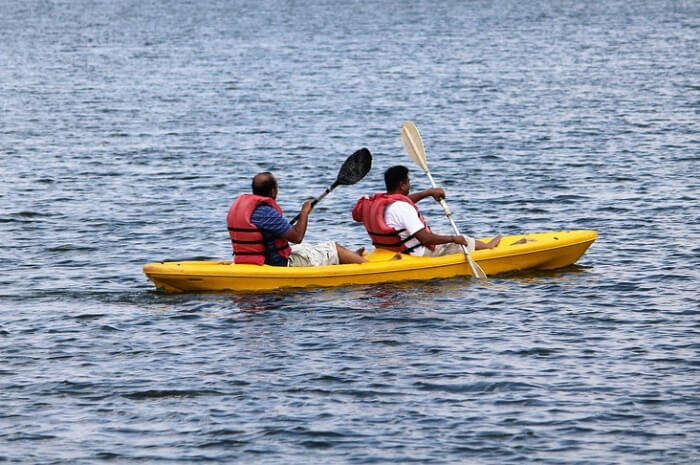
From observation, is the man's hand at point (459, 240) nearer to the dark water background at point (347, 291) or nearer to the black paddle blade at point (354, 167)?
the dark water background at point (347, 291)

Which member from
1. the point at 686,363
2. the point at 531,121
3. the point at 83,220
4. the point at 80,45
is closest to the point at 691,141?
the point at 531,121

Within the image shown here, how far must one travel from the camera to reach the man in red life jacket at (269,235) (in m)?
12.4

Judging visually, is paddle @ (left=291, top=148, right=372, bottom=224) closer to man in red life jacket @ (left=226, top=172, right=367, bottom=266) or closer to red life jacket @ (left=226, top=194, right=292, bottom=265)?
man in red life jacket @ (left=226, top=172, right=367, bottom=266)

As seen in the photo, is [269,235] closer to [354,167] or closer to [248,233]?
[248,233]

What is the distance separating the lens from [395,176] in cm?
1291

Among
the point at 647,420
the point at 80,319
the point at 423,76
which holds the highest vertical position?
the point at 423,76

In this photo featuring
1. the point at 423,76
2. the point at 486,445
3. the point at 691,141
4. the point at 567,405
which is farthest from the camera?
→ the point at 423,76

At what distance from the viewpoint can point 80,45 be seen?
171 ft

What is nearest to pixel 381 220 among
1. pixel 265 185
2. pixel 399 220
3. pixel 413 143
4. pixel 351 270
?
pixel 399 220

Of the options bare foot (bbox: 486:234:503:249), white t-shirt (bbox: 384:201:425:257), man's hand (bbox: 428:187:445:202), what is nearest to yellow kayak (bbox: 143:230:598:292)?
bare foot (bbox: 486:234:503:249)

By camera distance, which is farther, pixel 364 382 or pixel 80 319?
pixel 80 319

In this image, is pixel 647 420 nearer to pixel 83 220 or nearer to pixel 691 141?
pixel 83 220

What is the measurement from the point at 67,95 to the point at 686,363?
2561 cm

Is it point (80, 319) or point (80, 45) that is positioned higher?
point (80, 45)
